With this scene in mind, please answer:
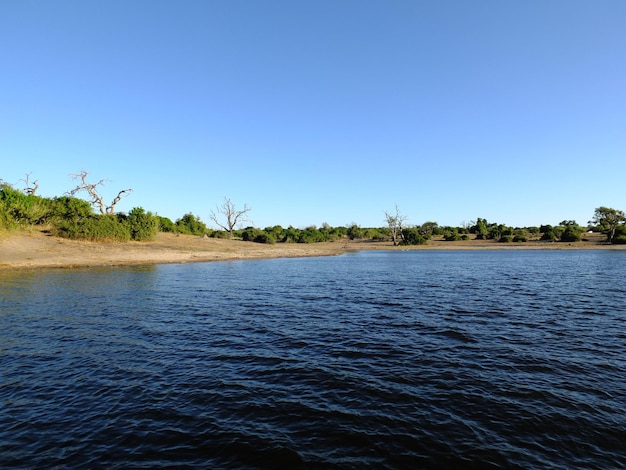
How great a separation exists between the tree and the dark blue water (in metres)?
122

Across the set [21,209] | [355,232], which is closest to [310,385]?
[21,209]

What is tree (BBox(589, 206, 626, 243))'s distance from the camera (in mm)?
113250

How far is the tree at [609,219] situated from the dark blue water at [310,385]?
400ft

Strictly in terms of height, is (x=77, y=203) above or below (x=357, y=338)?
above

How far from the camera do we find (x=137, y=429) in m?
9.70

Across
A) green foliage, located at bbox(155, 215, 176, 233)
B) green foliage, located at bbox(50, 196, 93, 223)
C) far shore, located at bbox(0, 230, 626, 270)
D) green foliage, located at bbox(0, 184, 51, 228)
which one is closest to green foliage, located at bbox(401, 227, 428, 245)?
far shore, located at bbox(0, 230, 626, 270)

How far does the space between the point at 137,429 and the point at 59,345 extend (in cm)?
999

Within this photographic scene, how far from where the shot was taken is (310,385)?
1261 cm

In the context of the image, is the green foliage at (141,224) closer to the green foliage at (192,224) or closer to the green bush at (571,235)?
the green foliage at (192,224)

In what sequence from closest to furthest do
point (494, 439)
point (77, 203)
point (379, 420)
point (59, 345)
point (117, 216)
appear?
point (494, 439)
point (379, 420)
point (59, 345)
point (77, 203)
point (117, 216)

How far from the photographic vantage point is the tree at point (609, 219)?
→ 113m

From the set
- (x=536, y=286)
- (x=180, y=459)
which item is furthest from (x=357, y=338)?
(x=536, y=286)

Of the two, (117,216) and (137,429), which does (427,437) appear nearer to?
(137,429)

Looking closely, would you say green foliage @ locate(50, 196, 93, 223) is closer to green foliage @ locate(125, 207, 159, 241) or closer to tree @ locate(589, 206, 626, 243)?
green foliage @ locate(125, 207, 159, 241)
